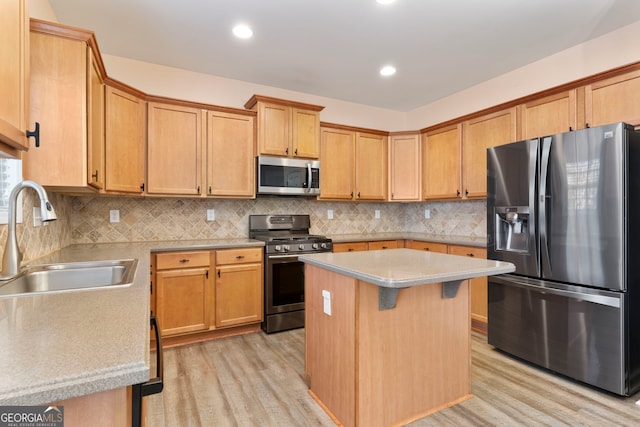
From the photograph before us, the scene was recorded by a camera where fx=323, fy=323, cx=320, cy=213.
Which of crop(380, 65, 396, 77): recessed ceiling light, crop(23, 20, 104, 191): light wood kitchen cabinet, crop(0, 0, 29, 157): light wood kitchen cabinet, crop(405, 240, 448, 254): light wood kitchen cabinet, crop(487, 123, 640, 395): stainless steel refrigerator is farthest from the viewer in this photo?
crop(405, 240, 448, 254): light wood kitchen cabinet

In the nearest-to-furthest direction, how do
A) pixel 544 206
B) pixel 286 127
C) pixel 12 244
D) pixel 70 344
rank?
pixel 70 344
pixel 12 244
pixel 544 206
pixel 286 127

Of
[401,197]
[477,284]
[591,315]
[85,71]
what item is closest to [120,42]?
[85,71]

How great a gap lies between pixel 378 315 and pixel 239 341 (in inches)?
73.9

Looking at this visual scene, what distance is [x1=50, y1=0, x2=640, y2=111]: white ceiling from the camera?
2.44 m

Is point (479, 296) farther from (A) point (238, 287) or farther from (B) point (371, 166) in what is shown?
(A) point (238, 287)

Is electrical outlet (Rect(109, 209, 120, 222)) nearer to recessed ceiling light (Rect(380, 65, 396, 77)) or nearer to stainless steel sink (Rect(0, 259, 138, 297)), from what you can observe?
stainless steel sink (Rect(0, 259, 138, 297))

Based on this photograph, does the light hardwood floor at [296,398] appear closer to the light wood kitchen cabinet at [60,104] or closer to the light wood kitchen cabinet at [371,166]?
the light wood kitchen cabinet at [60,104]

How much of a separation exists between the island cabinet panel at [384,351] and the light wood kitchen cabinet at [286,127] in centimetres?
186

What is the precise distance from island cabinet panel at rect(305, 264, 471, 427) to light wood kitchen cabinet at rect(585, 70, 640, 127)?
1.89m

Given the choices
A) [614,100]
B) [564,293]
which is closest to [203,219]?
[564,293]

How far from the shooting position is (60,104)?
185cm

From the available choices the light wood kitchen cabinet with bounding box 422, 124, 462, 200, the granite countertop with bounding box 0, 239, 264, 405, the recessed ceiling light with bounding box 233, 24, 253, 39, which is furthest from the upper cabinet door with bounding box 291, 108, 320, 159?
the granite countertop with bounding box 0, 239, 264, 405

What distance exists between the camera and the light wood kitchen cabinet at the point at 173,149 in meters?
3.10

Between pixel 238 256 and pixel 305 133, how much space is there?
160 centimetres
